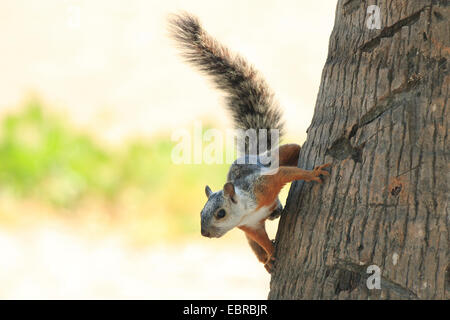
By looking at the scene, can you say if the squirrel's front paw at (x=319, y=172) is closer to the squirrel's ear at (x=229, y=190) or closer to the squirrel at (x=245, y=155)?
the squirrel at (x=245, y=155)

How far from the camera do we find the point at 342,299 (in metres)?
1.43

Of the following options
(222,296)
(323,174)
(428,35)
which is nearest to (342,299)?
(323,174)

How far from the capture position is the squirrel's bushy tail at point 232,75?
1.84 meters

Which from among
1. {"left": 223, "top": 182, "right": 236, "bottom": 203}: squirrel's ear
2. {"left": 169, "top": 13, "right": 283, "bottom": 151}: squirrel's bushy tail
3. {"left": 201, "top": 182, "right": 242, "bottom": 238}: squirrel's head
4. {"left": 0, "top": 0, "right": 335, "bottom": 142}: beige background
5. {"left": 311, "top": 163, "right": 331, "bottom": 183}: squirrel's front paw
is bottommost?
{"left": 201, "top": 182, "right": 242, "bottom": 238}: squirrel's head

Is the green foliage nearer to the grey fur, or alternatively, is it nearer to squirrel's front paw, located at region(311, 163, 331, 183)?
the grey fur

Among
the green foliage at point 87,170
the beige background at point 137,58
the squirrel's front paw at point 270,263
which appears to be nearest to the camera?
the squirrel's front paw at point 270,263

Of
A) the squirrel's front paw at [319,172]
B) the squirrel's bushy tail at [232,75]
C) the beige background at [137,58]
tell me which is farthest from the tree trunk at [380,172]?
the beige background at [137,58]

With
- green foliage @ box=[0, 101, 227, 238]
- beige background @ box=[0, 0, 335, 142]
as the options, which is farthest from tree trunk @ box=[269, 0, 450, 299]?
beige background @ box=[0, 0, 335, 142]

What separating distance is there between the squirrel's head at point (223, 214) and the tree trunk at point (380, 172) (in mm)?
186

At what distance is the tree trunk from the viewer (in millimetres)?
1383

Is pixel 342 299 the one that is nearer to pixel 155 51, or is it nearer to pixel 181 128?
pixel 181 128

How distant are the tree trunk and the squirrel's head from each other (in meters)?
0.19

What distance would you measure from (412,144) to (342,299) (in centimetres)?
41

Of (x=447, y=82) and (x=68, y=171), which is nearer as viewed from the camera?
(x=447, y=82)
